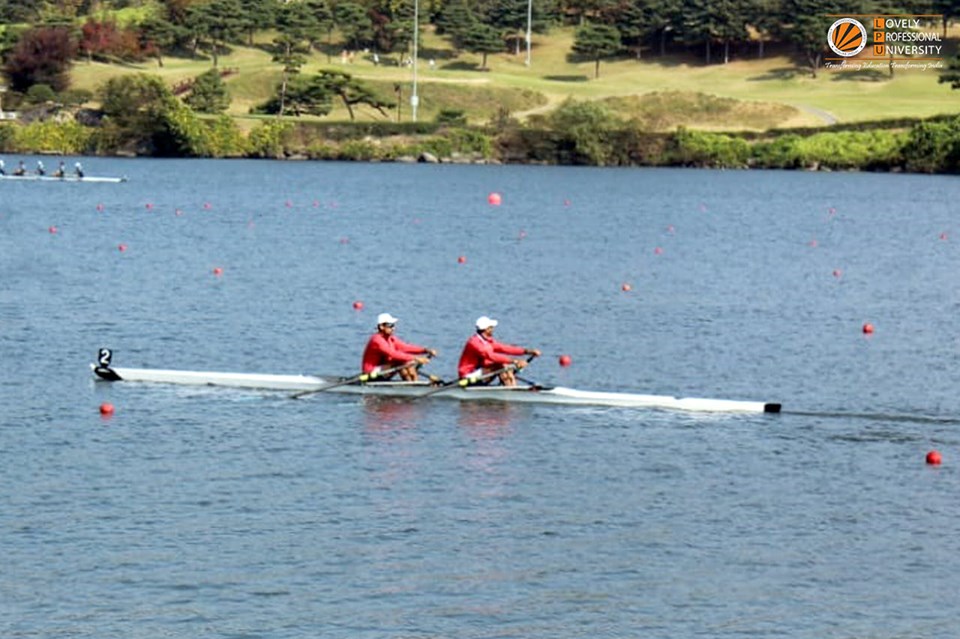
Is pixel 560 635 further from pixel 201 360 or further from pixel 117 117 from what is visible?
pixel 117 117

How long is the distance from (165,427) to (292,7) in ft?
466

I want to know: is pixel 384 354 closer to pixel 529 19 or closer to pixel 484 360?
pixel 484 360

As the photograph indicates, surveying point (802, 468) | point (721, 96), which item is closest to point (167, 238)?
point (802, 468)

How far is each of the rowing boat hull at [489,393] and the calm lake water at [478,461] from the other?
13.4 inches

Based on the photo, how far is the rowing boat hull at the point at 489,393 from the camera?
119ft

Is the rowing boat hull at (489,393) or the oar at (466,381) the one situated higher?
the oar at (466,381)

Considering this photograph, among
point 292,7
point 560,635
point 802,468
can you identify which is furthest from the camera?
point 292,7

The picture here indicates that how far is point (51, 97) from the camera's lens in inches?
5753

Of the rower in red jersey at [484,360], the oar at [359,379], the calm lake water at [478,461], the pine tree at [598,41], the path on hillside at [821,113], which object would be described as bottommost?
the calm lake water at [478,461]

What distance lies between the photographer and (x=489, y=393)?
3659 cm

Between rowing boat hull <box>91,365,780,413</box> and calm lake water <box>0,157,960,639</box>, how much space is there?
34cm

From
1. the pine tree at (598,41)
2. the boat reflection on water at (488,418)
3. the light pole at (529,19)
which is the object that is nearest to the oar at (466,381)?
the boat reflection on water at (488,418)

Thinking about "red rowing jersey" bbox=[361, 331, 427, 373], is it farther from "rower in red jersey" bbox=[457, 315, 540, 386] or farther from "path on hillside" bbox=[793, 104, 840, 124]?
"path on hillside" bbox=[793, 104, 840, 124]

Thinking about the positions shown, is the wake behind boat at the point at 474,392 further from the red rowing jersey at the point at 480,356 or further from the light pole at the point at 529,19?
the light pole at the point at 529,19
